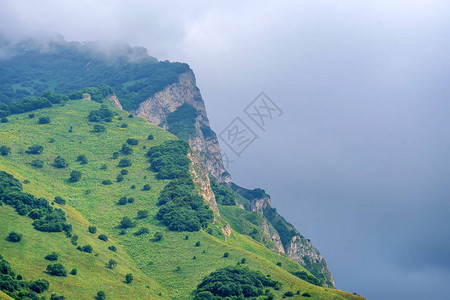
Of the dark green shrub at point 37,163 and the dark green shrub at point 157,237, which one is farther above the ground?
the dark green shrub at point 157,237

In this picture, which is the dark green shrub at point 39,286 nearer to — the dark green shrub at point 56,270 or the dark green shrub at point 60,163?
the dark green shrub at point 56,270

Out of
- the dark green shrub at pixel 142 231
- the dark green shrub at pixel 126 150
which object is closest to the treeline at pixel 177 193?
the dark green shrub at pixel 126 150

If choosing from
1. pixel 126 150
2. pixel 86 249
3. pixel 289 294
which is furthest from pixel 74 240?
pixel 126 150

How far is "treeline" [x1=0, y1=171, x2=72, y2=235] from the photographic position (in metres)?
101

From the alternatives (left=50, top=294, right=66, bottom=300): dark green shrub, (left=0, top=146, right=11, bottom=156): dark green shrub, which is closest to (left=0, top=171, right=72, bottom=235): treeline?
(left=50, top=294, right=66, bottom=300): dark green shrub

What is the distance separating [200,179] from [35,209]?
218 feet

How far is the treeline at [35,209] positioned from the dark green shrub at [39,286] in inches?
929

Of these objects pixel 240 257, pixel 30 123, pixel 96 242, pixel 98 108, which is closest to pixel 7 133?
pixel 30 123

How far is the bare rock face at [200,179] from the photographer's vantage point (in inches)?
6214

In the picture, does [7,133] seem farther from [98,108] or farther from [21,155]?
[98,108]

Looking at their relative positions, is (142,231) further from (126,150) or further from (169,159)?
(126,150)

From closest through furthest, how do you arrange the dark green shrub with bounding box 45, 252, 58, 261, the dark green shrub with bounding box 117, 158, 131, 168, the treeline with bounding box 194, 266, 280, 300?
1. the dark green shrub with bounding box 45, 252, 58, 261
2. the treeline with bounding box 194, 266, 280, 300
3. the dark green shrub with bounding box 117, 158, 131, 168

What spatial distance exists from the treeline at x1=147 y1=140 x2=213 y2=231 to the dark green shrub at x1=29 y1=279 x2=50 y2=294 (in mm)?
50001

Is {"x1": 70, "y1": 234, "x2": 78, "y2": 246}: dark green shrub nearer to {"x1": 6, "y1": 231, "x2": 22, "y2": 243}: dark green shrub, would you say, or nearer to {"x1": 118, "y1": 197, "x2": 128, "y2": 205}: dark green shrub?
{"x1": 6, "y1": 231, "x2": 22, "y2": 243}: dark green shrub
